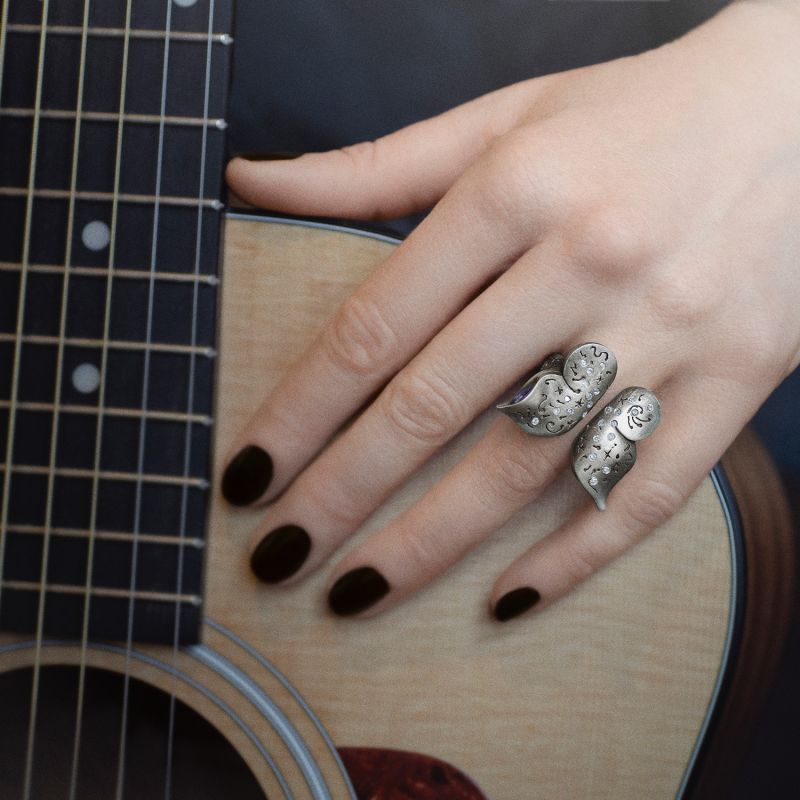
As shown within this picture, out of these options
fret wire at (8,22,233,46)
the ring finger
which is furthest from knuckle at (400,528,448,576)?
fret wire at (8,22,233,46)

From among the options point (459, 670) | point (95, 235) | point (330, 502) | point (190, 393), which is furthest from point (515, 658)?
point (95, 235)

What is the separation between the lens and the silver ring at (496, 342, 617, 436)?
0.39m

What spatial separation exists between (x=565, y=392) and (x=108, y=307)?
270mm

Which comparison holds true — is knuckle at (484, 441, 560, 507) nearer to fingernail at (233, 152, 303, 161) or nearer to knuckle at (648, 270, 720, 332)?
knuckle at (648, 270, 720, 332)

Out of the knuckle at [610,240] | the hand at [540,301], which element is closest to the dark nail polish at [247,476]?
the hand at [540,301]

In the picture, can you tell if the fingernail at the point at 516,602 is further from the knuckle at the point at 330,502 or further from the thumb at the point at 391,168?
the thumb at the point at 391,168

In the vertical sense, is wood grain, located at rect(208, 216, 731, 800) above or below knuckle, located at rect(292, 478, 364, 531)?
below

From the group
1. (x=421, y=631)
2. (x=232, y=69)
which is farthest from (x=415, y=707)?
(x=232, y=69)

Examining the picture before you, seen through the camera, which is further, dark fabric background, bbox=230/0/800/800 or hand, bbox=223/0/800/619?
dark fabric background, bbox=230/0/800/800

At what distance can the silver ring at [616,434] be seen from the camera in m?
0.40

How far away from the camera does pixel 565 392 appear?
0.39 m

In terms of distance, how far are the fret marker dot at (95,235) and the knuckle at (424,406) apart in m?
0.19

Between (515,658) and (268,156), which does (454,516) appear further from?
(268,156)

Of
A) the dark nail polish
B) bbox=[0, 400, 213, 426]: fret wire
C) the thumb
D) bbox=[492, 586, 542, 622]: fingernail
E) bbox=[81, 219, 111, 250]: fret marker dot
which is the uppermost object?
the thumb
